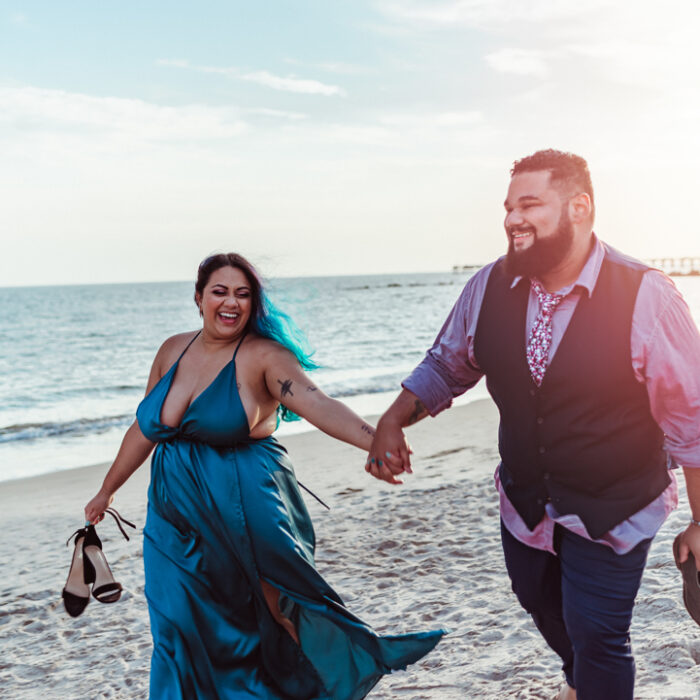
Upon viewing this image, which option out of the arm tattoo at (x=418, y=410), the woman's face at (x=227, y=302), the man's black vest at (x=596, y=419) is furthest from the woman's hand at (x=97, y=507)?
the man's black vest at (x=596, y=419)

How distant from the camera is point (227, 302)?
351 centimetres

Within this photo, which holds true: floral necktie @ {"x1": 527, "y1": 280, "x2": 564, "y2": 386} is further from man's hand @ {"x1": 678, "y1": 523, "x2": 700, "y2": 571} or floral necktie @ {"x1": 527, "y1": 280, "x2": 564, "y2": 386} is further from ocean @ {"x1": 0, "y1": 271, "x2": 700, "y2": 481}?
ocean @ {"x1": 0, "y1": 271, "x2": 700, "y2": 481}

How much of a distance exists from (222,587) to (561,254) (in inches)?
77.1

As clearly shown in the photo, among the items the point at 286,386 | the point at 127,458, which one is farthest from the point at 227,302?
the point at 127,458

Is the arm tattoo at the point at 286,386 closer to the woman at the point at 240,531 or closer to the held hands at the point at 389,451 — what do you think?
the woman at the point at 240,531

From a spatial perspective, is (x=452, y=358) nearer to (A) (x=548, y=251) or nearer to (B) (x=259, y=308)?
(A) (x=548, y=251)

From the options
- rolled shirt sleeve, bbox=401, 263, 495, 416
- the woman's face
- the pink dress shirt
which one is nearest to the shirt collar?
the pink dress shirt

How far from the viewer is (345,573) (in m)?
5.68

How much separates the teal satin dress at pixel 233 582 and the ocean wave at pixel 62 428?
11.4 m

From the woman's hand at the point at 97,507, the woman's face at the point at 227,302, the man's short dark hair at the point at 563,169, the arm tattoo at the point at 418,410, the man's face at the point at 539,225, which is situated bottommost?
the woman's hand at the point at 97,507

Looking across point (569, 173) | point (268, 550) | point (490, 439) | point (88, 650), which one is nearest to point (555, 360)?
point (569, 173)

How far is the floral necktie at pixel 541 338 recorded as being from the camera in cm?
270

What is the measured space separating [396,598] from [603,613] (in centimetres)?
265

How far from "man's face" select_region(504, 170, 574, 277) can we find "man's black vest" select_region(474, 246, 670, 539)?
16cm
